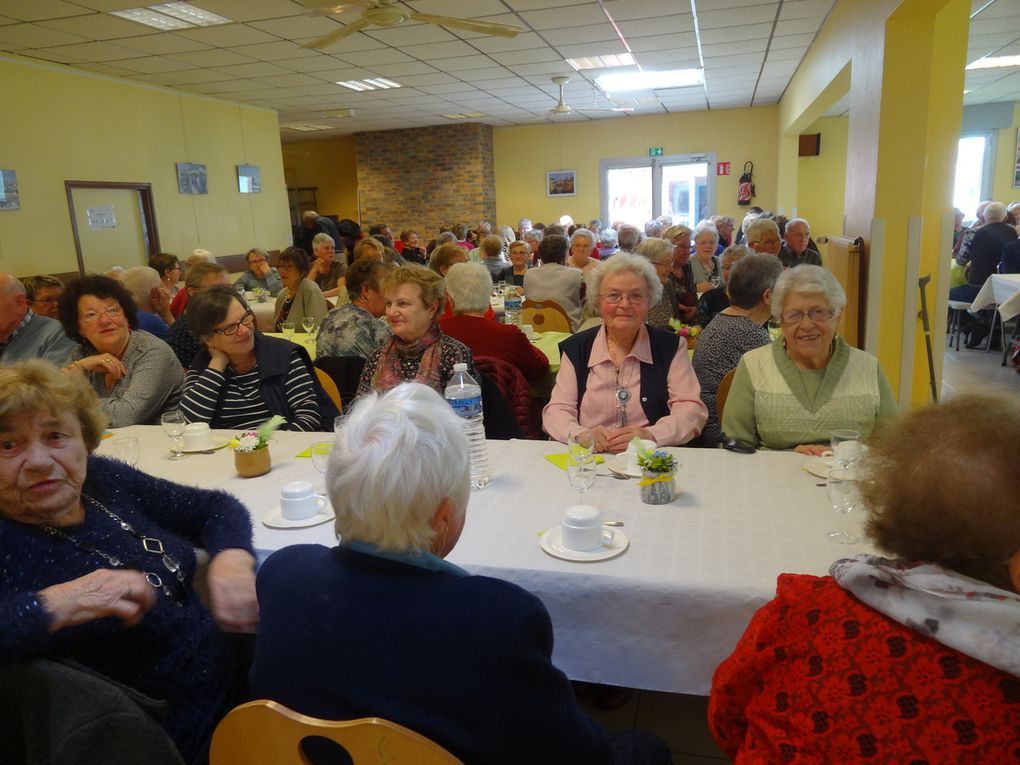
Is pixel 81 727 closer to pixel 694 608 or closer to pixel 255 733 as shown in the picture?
pixel 255 733

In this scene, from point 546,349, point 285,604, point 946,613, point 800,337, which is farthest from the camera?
point 546,349

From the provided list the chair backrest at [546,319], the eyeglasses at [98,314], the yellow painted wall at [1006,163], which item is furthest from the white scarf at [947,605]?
the yellow painted wall at [1006,163]

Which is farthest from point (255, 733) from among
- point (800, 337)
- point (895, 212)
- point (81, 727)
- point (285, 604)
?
point (895, 212)

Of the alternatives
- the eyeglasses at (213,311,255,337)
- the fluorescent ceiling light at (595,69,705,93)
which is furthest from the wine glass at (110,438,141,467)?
the fluorescent ceiling light at (595,69,705,93)

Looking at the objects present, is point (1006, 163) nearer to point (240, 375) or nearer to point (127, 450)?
point (240, 375)

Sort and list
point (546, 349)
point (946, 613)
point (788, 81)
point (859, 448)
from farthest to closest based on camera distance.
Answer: point (788, 81) < point (546, 349) < point (859, 448) < point (946, 613)

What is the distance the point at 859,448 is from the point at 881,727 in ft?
3.35

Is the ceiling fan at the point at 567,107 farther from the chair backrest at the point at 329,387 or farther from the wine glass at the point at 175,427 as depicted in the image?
the wine glass at the point at 175,427

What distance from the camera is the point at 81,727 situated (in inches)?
43.3

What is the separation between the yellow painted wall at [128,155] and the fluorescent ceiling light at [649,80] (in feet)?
16.5

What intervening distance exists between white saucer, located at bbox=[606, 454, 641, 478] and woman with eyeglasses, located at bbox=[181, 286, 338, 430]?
4.22ft

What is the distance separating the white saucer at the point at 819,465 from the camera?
6.47 ft

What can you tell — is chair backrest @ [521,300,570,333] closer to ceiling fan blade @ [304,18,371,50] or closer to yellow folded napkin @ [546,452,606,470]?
ceiling fan blade @ [304,18,371,50]

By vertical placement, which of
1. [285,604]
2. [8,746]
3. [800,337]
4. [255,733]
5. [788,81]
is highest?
[788,81]
